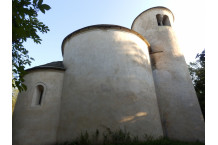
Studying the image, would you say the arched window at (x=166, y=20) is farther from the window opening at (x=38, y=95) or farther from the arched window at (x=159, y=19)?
the window opening at (x=38, y=95)

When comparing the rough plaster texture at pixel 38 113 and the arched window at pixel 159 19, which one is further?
the arched window at pixel 159 19

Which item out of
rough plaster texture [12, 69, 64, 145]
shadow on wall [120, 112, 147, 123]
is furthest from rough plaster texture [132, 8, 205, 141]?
rough plaster texture [12, 69, 64, 145]

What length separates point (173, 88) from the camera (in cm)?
1168

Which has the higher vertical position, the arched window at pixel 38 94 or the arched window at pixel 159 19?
the arched window at pixel 159 19

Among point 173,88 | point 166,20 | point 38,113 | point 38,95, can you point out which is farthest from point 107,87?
point 166,20

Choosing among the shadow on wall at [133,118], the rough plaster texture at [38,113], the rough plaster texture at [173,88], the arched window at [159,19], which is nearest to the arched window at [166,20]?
the arched window at [159,19]

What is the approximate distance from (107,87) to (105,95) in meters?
0.55

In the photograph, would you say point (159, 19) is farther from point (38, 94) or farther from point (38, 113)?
point (38, 113)

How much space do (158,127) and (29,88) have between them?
8.84 meters

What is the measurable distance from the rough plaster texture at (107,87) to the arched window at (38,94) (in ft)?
4.90

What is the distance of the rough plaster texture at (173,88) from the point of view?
10250mm

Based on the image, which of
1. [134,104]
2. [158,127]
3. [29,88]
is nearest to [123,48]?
[134,104]

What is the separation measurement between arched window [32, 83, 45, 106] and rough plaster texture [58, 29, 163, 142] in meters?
1.49

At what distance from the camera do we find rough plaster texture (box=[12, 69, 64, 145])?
7883mm
